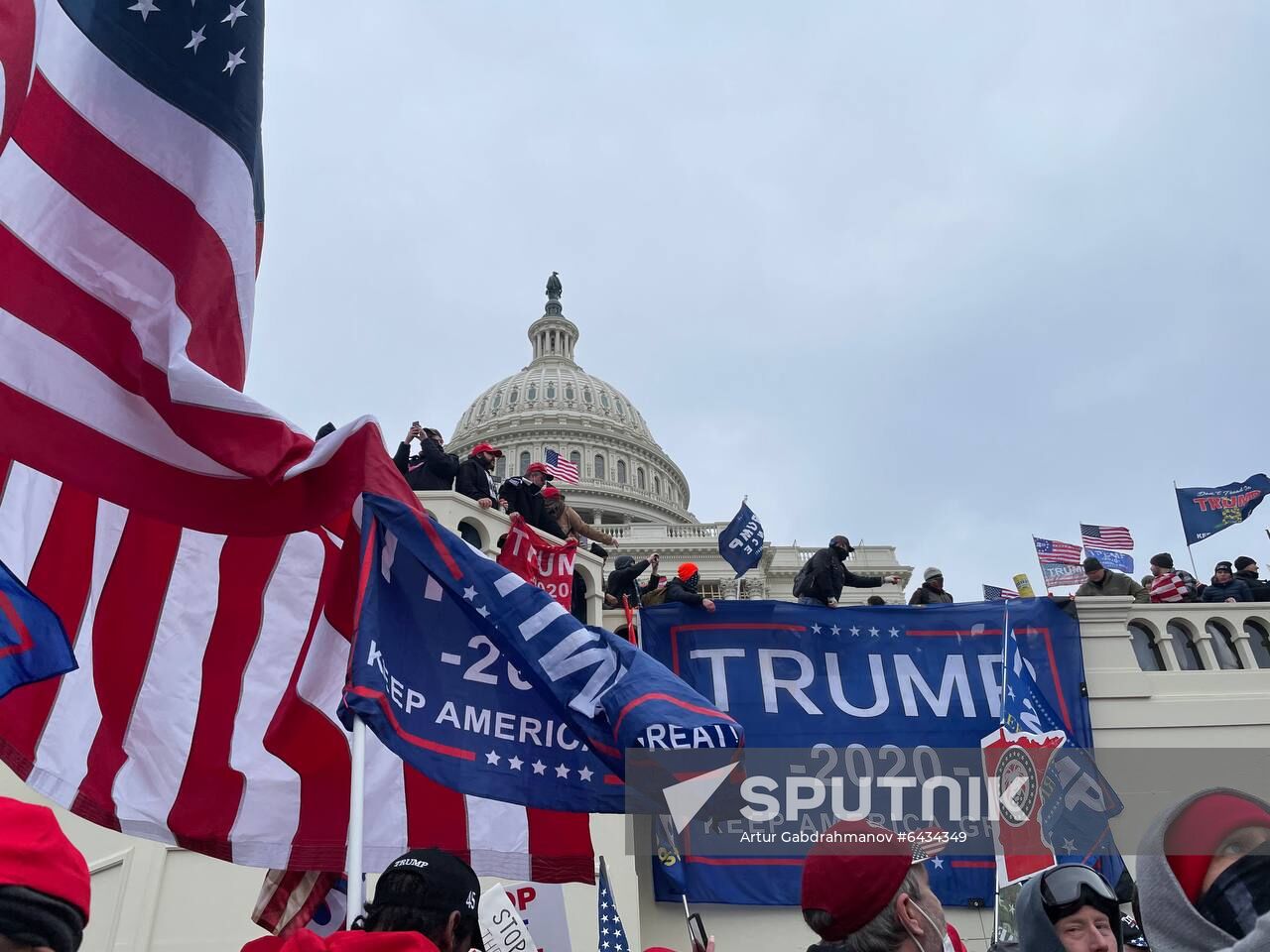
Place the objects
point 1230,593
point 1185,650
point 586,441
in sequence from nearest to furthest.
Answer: point 1185,650, point 1230,593, point 586,441

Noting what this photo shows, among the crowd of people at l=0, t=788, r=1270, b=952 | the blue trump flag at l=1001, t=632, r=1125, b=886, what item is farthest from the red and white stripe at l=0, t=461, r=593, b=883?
the blue trump flag at l=1001, t=632, r=1125, b=886

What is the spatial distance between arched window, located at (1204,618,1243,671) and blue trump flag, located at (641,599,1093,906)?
352 cm

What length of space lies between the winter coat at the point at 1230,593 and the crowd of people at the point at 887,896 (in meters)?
12.1

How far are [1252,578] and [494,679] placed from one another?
13594 millimetres

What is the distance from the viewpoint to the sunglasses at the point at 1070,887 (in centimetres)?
236

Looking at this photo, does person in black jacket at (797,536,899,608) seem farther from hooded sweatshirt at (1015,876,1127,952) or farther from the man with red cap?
the man with red cap

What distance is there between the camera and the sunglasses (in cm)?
236

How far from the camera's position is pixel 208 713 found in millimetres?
4324

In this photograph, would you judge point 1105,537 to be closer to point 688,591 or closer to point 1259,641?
point 1259,641

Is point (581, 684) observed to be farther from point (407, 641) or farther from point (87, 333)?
point (87, 333)

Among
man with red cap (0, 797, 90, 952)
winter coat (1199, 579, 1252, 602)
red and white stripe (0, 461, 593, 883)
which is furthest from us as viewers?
winter coat (1199, 579, 1252, 602)

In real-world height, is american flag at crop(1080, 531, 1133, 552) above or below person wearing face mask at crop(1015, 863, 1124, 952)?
above

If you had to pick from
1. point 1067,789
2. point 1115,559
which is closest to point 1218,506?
point 1115,559

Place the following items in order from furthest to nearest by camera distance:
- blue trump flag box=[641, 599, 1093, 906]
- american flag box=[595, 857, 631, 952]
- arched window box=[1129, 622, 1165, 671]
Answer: arched window box=[1129, 622, 1165, 671] < blue trump flag box=[641, 599, 1093, 906] < american flag box=[595, 857, 631, 952]
